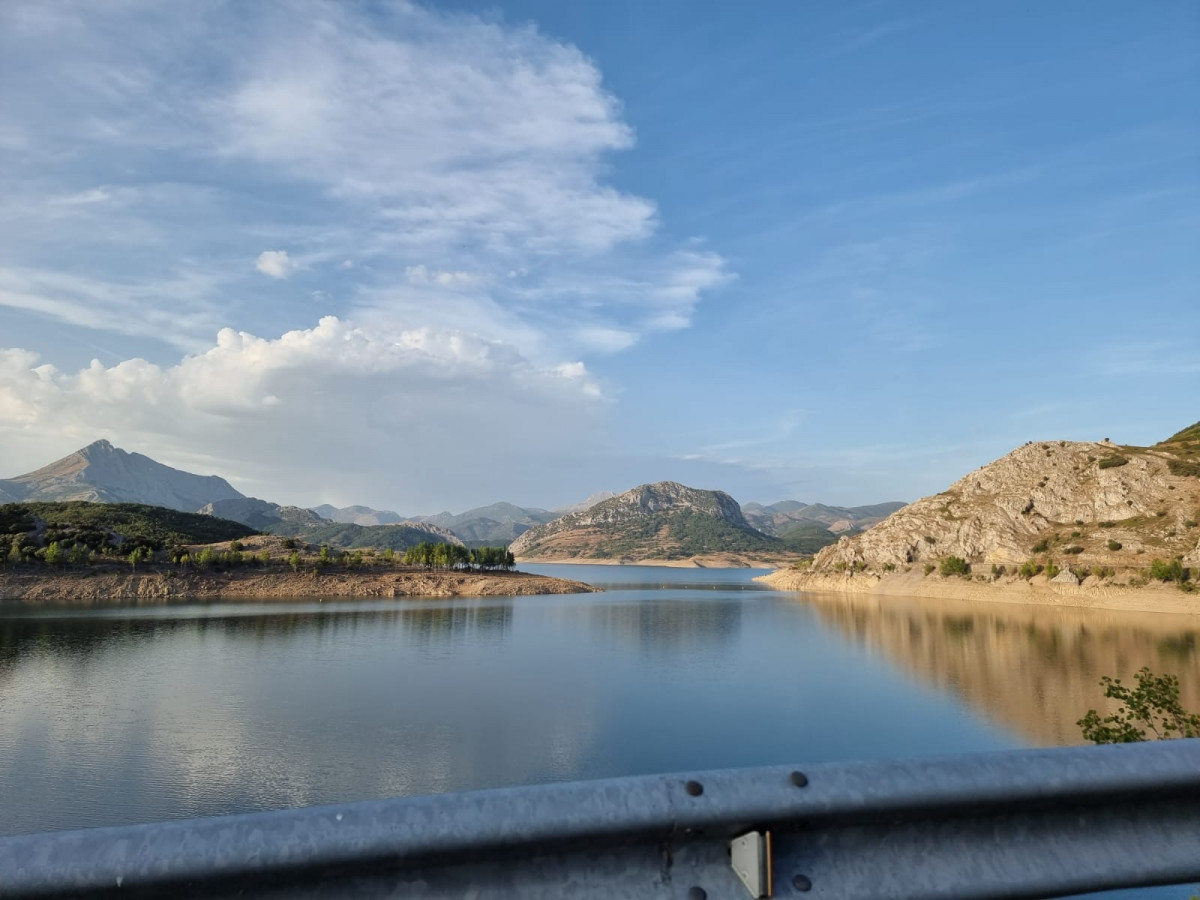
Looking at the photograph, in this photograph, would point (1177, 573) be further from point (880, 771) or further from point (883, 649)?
point (880, 771)

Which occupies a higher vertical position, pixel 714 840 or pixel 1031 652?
pixel 714 840

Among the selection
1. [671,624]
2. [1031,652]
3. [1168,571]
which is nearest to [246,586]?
[671,624]

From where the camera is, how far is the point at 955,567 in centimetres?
13475

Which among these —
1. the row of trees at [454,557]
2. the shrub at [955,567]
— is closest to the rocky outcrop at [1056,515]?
the shrub at [955,567]

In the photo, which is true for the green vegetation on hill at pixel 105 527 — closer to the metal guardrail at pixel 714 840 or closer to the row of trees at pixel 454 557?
the row of trees at pixel 454 557

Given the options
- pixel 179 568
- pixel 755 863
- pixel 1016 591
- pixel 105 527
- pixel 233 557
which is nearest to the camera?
pixel 755 863

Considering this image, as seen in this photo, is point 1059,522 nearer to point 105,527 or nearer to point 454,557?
point 454,557

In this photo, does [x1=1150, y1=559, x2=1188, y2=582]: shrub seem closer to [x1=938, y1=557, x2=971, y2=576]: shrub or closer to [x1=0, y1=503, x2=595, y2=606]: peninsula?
[x1=938, y1=557, x2=971, y2=576]: shrub

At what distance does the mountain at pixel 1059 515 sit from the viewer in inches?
4382

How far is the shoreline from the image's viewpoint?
316 ft

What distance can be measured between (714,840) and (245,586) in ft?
417

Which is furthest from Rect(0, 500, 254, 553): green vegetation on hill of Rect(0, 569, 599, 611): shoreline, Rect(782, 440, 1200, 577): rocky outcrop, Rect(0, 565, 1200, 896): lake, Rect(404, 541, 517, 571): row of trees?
Rect(782, 440, 1200, 577): rocky outcrop

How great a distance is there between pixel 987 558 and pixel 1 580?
16257cm

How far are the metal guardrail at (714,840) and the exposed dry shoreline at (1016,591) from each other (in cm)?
11440
